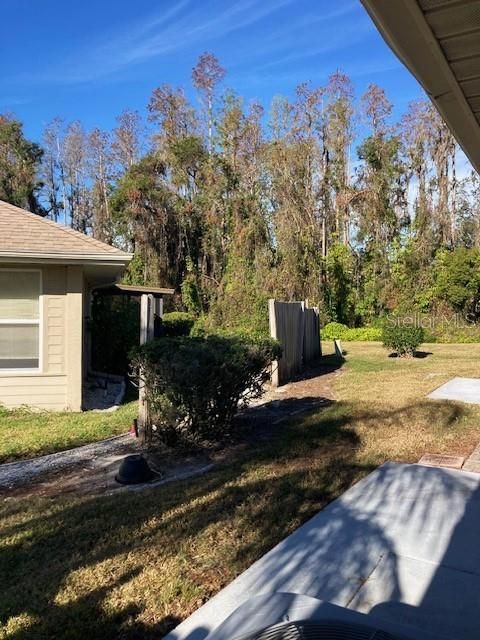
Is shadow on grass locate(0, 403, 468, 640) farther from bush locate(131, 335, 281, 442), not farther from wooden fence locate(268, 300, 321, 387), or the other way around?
wooden fence locate(268, 300, 321, 387)

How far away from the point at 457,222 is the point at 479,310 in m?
5.73

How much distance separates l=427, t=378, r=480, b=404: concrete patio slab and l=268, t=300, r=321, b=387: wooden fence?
8.28ft

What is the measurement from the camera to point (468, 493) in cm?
411

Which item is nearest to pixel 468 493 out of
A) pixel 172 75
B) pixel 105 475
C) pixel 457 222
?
pixel 105 475

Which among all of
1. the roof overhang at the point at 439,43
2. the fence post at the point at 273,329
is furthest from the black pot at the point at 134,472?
the fence post at the point at 273,329

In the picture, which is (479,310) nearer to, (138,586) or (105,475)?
(105,475)

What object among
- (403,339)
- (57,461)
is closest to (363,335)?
(403,339)

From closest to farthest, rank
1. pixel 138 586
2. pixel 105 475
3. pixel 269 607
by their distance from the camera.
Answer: pixel 269 607 < pixel 138 586 < pixel 105 475

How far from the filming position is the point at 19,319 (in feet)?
27.8

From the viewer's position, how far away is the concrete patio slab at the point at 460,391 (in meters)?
7.82

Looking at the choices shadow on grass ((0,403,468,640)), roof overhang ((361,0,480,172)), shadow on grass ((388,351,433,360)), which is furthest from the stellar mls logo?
roof overhang ((361,0,480,172))

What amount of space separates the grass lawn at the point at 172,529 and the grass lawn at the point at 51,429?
1.93 metres

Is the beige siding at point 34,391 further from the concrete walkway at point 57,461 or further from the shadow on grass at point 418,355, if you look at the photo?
the shadow on grass at point 418,355

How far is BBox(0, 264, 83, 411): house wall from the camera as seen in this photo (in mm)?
8500
